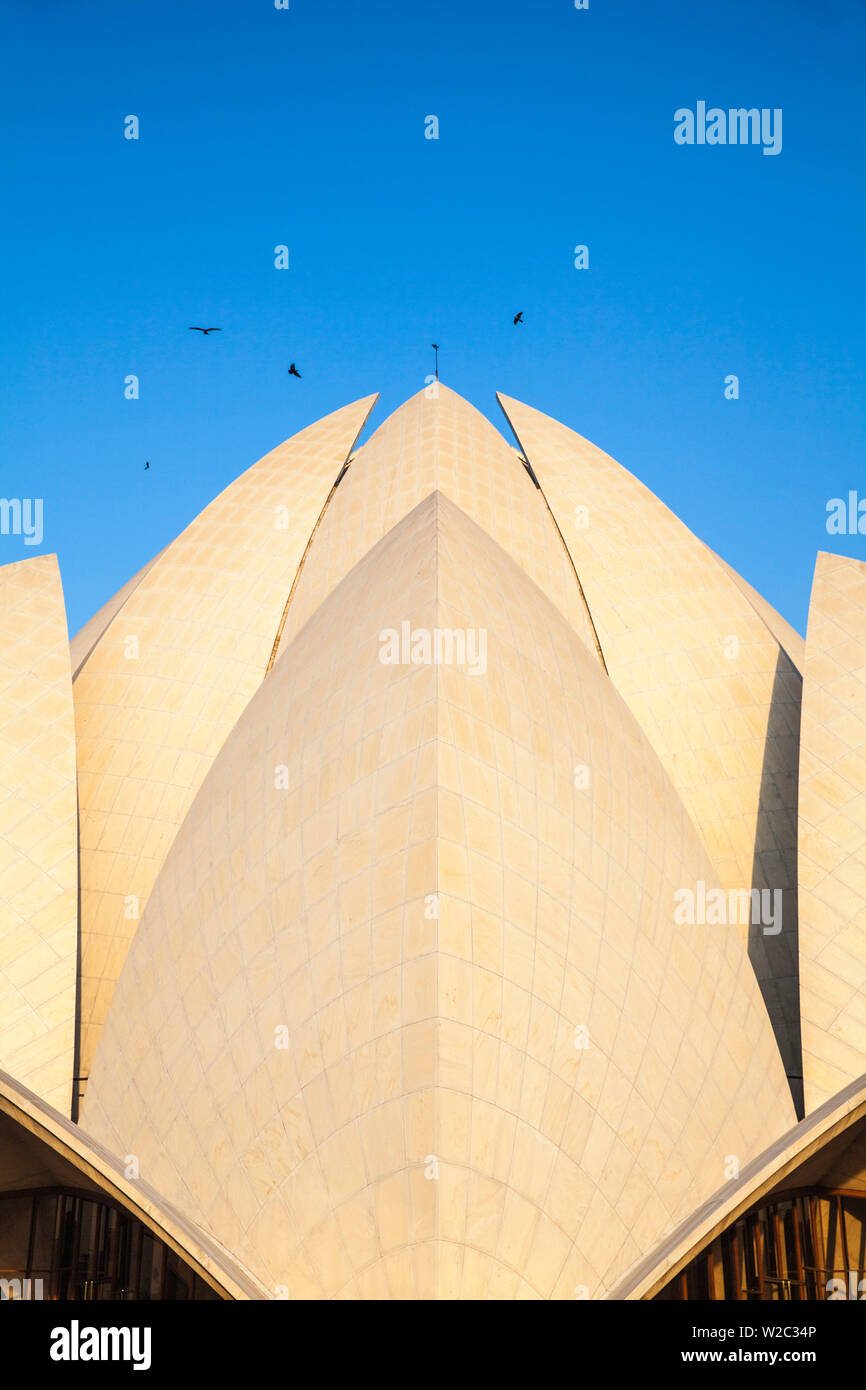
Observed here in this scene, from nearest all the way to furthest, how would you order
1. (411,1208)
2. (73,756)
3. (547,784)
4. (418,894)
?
(411,1208)
(418,894)
(547,784)
(73,756)

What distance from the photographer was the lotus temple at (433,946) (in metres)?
10.1

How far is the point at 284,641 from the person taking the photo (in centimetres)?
1827

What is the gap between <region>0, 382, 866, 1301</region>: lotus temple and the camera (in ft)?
33.0

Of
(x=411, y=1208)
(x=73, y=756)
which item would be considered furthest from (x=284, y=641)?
(x=411, y=1208)

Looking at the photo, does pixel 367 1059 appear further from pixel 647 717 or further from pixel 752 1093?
pixel 647 717

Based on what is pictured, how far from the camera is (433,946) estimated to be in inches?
396

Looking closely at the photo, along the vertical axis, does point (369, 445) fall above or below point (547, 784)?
above

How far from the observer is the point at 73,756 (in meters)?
16.2
